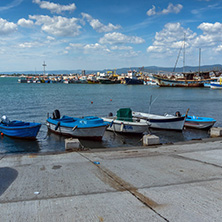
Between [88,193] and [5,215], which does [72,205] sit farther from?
[5,215]

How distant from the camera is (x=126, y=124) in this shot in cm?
1969

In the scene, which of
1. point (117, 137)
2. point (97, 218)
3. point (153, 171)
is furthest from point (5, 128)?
point (97, 218)

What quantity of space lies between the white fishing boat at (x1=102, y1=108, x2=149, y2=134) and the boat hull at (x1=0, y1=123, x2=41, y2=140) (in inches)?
226

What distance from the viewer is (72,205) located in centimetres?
581

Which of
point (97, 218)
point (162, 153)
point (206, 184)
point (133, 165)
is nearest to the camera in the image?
point (97, 218)

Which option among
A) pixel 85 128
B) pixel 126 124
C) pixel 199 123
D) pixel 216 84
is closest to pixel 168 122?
pixel 199 123

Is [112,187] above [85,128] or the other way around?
above

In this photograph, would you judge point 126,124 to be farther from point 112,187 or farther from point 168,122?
point 112,187

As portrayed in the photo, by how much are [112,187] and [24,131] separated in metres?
12.6

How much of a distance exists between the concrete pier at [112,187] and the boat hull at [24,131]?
7377 millimetres

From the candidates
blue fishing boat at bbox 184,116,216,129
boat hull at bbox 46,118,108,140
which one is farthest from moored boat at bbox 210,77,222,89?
boat hull at bbox 46,118,108,140

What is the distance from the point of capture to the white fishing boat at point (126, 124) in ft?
64.0

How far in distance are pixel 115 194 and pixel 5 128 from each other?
14.3m

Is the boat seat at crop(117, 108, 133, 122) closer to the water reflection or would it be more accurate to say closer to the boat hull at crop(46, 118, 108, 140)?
the boat hull at crop(46, 118, 108, 140)
